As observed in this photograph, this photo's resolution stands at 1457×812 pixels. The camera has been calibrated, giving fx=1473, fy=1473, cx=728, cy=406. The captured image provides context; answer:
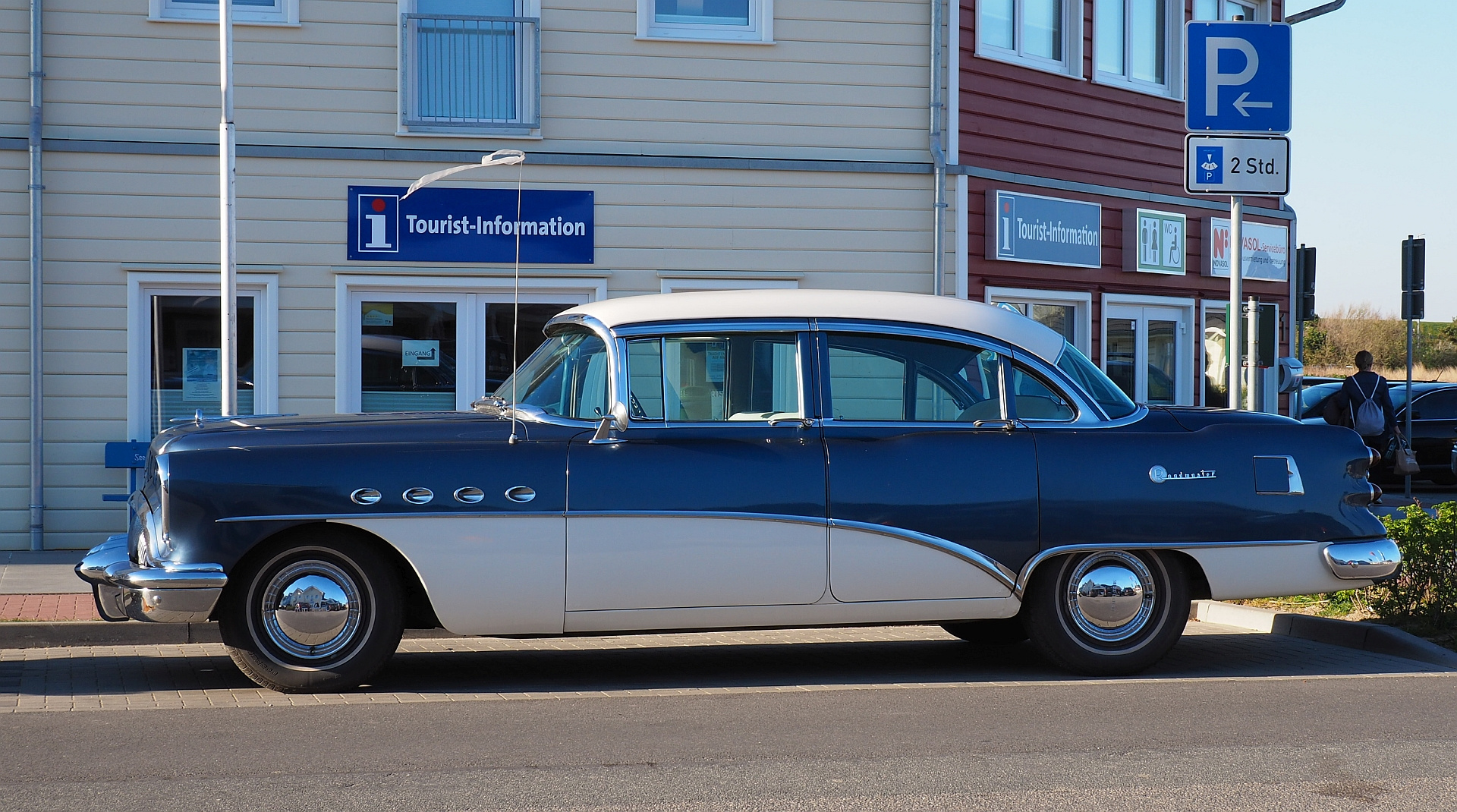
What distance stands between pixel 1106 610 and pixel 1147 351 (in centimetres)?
897

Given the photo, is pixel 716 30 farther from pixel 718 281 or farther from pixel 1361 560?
pixel 1361 560

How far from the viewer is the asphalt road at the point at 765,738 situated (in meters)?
4.73

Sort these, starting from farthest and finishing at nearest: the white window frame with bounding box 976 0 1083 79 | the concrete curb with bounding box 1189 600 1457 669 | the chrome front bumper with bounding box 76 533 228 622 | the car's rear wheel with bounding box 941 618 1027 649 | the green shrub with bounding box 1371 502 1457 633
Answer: the white window frame with bounding box 976 0 1083 79, the green shrub with bounding box 1371 502 1457 633, the car's rear wheel with bounding box 941 618 1027 649, the concrete curb with bounding box 1189 600 1457 669, the chrome front bumper with bounding box 76 533 228 622

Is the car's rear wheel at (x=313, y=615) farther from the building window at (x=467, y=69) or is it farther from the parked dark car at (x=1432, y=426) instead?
the parked dark car at (x=1432, y=426)

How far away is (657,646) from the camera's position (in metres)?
8.09

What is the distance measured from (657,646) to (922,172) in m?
6.41

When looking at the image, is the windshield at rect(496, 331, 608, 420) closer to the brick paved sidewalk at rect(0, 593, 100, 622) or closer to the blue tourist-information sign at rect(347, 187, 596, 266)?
the brick paved sidewalk at rect(0, 593, 100, 622)

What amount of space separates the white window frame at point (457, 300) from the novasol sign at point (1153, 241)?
18.3 ft

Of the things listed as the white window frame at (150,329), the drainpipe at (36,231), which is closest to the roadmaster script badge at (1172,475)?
the white window frame at (150,329)

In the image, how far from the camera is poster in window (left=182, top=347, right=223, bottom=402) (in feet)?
39.6

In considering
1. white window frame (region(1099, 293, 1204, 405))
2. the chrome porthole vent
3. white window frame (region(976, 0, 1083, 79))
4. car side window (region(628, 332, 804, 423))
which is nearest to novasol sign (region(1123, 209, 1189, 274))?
white window frame (region(1099, 293, 1204, 405))

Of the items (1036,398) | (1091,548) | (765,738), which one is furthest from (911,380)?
Result: (765,738)

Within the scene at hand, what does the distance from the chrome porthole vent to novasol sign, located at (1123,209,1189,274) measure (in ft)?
32.8

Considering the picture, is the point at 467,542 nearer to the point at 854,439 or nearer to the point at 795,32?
the point at 854,439
